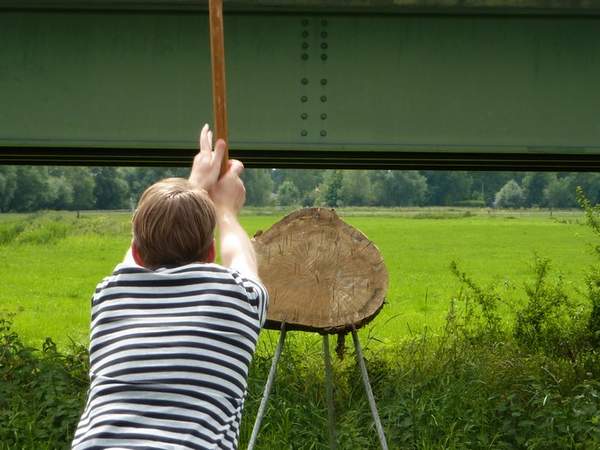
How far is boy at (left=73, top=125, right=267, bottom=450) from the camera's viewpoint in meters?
1.56

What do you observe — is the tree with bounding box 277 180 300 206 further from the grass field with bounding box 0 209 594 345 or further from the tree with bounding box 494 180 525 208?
the tree with bounding box 494 180 525 208

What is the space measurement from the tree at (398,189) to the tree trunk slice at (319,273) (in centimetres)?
2472

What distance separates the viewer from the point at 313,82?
413 cm

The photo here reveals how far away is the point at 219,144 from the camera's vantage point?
2.00m

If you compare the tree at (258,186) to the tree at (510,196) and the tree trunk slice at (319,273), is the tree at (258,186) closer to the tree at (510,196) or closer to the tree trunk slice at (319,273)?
the tree at (510,196)

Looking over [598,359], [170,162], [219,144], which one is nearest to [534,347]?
[598,359]

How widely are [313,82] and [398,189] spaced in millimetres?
24767

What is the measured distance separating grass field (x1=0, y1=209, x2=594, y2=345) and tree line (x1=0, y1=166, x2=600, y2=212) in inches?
35.2

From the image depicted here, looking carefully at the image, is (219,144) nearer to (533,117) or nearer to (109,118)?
(109,118)

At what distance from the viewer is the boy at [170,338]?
156 cm

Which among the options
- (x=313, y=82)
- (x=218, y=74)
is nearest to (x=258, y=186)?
(x=313, y=82)

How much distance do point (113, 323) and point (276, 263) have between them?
2348 mm

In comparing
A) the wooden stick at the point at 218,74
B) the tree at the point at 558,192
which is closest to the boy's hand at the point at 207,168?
the wooden stick at the point at 218,74

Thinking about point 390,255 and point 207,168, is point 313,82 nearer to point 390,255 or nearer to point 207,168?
point 207,168
